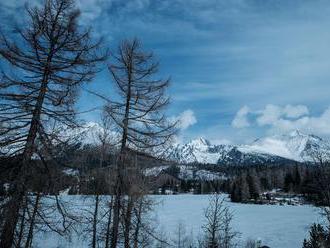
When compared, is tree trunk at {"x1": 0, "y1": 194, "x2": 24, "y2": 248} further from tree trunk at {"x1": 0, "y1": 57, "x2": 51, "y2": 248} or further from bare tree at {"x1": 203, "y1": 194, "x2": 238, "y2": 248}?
bare tree at {"x1": 203, "y1": 194, "x2": 238, "y2": 248}

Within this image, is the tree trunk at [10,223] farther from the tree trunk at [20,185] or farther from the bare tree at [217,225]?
the bare tree at [217,225]

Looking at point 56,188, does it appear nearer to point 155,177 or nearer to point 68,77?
point 68,77

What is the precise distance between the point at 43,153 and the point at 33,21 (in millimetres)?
3842

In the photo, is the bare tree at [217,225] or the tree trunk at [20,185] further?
the bare tree at [217,225]

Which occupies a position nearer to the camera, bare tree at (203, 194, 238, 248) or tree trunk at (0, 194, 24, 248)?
tree trunk at (0, 194, 24, 248)

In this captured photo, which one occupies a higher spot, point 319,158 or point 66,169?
point 319,158

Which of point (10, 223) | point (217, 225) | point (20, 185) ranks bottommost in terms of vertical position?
point (217, 225)

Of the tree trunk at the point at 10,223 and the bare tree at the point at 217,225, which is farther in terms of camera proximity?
the bare tree at the point at 217,225

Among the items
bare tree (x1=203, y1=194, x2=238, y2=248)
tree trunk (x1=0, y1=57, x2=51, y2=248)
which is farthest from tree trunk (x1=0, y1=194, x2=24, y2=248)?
bare tree (x1=203, y1=194, x2=238, y2=248)

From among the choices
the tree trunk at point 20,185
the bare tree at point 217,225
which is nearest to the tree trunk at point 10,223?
the tree trunk at point 20,185

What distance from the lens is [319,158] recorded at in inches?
→ 1045

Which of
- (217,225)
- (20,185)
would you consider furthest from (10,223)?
(217,225)

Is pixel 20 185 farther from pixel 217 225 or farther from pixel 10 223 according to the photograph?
pixel 217 225

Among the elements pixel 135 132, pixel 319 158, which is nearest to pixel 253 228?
pixel 319 158
